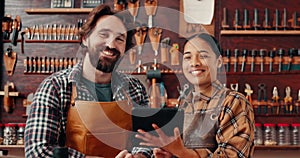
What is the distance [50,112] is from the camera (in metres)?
2.21

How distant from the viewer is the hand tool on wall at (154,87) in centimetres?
415

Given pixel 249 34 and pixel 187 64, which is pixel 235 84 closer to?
pixel 249 34

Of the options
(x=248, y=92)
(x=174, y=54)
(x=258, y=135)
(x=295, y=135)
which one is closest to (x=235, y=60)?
(x=248, y=92)

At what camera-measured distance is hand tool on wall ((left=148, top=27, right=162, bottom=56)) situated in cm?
439

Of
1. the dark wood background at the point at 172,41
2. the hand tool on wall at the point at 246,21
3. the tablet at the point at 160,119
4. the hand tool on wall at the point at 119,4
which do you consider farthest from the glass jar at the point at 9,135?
the tablet at the point at 160,119

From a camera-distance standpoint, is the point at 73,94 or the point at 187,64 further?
the point at 187,64

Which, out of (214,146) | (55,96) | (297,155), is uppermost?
(55,96)

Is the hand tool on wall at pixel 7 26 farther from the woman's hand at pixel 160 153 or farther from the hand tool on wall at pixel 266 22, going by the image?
the woman's hand at pixel 160 153

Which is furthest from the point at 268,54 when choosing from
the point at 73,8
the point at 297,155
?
the point at 73,8

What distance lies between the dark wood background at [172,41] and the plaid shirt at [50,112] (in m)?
2.05

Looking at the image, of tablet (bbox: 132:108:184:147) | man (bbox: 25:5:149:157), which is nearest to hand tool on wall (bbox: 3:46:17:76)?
man (bbox: 25:5:149:157)

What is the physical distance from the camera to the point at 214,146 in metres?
2.42

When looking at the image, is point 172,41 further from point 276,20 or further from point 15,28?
point 15,28

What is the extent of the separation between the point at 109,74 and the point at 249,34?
2294 millimetres
